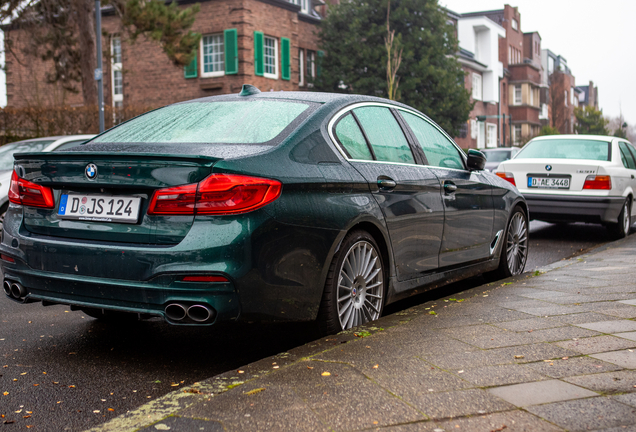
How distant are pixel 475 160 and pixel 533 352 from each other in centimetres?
243

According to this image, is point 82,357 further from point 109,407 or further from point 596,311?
point 596,311

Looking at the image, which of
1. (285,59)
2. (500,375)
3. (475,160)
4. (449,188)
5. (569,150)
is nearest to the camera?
(500,375)

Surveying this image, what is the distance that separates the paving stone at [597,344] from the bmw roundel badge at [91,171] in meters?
2.71

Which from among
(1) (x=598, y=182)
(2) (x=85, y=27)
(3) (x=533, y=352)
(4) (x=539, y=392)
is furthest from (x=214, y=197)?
(2) (x=85, y=27)

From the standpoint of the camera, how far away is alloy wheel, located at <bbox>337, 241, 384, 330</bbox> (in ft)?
13.7

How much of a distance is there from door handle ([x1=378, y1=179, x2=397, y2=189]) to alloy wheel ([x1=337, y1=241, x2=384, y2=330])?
15.8 inches

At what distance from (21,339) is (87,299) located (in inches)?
46.6

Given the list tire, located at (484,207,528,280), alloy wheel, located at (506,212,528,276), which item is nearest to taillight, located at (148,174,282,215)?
tire, located at (484,207,528,280)

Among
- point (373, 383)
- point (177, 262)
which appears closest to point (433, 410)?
point (373, 383)

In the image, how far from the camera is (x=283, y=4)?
1169 inches

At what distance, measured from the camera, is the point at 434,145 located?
5570 mm

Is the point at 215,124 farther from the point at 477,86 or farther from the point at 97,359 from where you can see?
the point at 477,86

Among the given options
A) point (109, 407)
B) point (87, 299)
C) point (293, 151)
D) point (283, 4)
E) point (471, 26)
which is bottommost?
point (109, 407)

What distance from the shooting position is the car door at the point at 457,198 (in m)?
5.35
